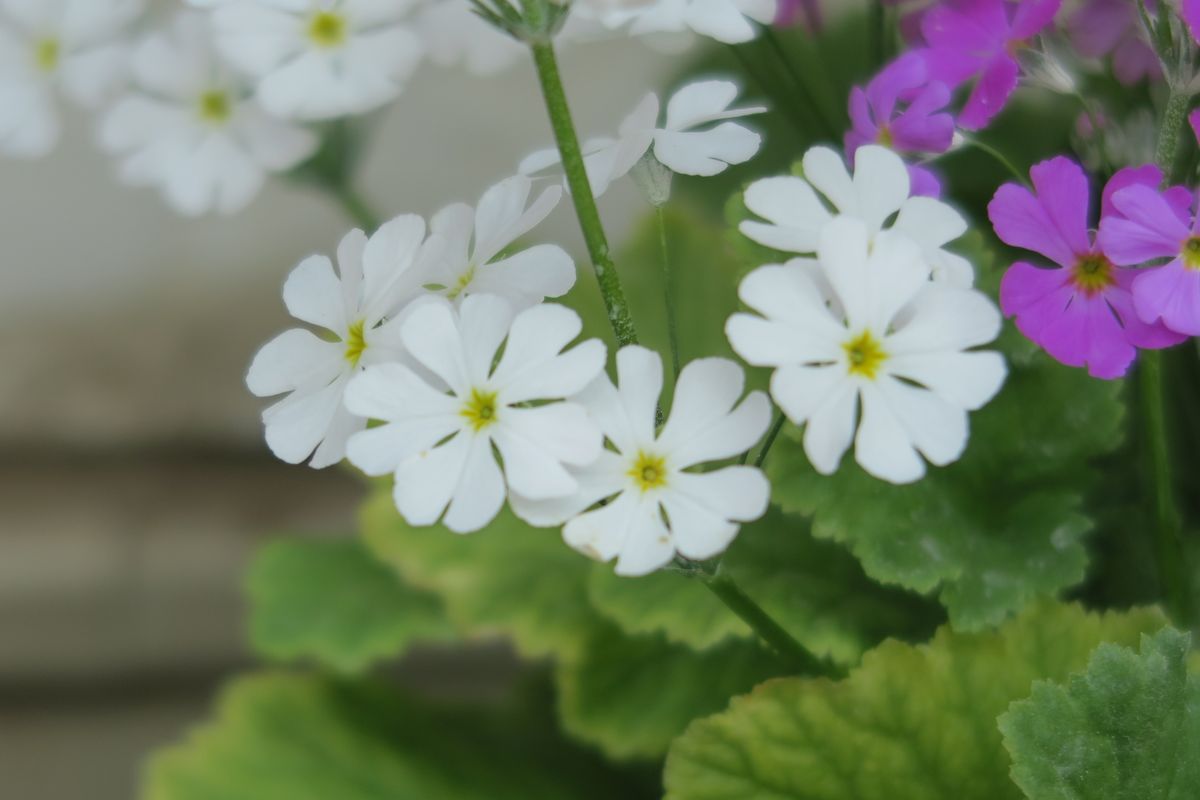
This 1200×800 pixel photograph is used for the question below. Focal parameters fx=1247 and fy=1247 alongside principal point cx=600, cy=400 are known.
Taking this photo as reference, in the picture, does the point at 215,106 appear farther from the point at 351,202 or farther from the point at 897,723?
the point at 897,723

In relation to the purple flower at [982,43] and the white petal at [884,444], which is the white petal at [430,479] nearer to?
the white petal at [884,444]

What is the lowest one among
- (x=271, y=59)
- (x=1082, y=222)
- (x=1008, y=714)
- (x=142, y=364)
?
(x=1008, y=714)

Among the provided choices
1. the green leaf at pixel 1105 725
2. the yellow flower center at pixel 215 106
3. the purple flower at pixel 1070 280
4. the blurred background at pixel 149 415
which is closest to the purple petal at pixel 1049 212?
the purple flower at pixel 1070 280

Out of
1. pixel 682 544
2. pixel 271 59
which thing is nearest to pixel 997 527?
pixel 682 544

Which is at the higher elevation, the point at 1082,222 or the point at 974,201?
the point at 974,201

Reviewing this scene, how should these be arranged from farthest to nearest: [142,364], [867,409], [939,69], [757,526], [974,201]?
1. [142,364]
2. [974,201]
3. [757,526]
4. [939,69]
5. [867,409]

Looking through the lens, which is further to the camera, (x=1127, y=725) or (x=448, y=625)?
(x=448, y=625)

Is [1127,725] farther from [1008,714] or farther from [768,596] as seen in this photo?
[768,596]
